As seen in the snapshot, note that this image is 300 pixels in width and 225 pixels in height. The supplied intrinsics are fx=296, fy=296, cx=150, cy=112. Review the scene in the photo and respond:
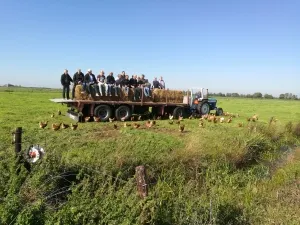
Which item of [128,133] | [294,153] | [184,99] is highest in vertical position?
[184,99]

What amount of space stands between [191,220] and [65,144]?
521cm

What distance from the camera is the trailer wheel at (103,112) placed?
49.3 ft

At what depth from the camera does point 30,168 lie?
561cm

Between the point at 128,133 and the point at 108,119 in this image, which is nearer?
the point at 128,133

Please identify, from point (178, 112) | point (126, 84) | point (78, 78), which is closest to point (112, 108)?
point (126, 84)

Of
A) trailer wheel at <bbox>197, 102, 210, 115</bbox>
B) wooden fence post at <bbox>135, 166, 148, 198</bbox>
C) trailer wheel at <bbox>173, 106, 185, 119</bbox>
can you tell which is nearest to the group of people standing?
trailer wheel at <bbox>173, 106, 185, 119</bbox>

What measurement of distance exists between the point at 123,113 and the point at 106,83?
72.7 inches

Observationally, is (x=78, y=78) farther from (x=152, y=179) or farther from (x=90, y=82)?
(x=152, y=179)

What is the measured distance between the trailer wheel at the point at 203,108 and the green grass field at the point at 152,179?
21.0 feet

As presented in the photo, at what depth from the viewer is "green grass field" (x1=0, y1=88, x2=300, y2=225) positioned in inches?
176

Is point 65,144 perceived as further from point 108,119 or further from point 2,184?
point 108,119

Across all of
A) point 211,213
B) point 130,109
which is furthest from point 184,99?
point 211,213

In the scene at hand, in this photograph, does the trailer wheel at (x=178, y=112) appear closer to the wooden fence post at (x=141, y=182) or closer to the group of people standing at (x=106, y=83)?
the group of people standing at (x=106, y=83)

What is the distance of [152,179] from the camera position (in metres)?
7.47
